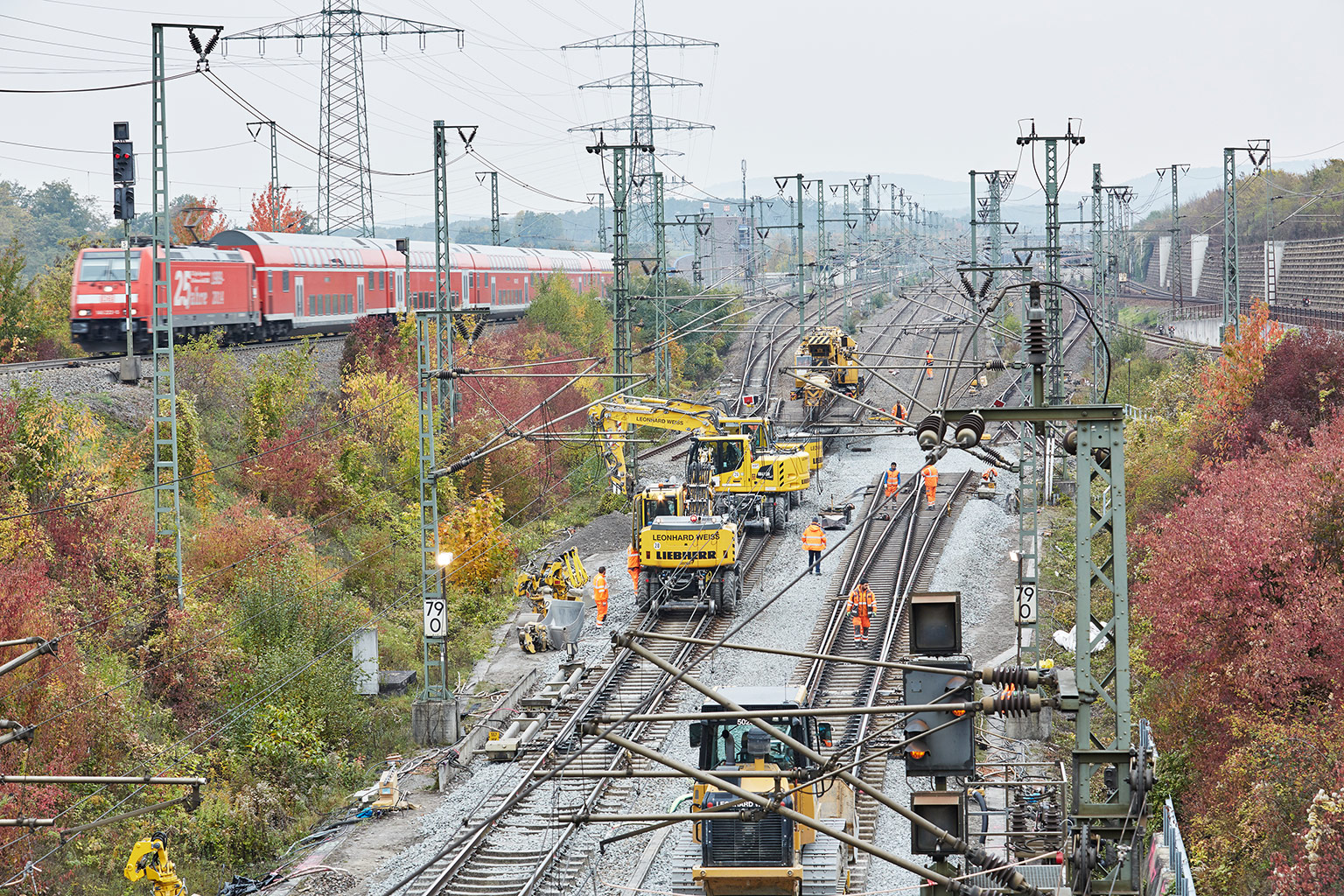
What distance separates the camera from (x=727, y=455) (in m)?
34.2

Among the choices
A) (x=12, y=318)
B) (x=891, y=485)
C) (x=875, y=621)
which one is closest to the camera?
(x=875, y=621)

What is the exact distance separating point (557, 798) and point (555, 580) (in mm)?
9529

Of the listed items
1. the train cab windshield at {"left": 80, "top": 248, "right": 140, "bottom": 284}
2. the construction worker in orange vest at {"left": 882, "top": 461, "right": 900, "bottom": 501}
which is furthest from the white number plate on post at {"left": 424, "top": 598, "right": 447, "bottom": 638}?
the construction worker in orange vest at {"left": 882, "top": 461, "right": 900, "bottom": 501}

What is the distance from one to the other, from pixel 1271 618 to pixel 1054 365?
948cm

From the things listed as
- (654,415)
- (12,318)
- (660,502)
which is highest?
(12,318)

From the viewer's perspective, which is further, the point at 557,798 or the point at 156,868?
the point at 557,798

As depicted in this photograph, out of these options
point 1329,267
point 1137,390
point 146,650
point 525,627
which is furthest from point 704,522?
point 1329,267

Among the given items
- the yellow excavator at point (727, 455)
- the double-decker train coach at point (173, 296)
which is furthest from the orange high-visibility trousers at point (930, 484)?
the double-decker train coach at point (173, 296)

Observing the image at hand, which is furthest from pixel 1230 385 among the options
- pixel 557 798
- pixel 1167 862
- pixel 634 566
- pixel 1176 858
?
pixel 557 798

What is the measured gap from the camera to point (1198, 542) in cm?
1930

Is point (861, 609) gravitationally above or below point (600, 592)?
below

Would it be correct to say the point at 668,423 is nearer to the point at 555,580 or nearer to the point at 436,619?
the point at 555,580

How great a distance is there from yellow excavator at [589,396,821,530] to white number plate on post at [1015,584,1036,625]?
8923 millimetres

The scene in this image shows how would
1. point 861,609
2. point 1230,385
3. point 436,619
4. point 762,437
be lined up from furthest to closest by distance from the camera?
point 762,437 < point 1230,385 < point 861,609 < point 436,619
